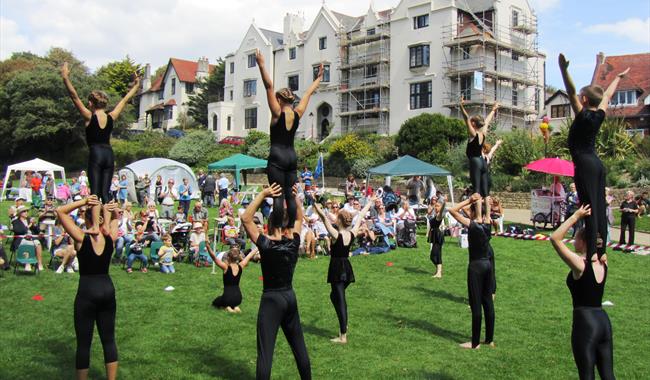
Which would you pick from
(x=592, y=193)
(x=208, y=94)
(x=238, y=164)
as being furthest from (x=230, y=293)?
(x=208, y=94)

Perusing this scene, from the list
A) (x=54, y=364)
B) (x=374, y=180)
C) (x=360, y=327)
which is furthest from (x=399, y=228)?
(x=374, y=180)

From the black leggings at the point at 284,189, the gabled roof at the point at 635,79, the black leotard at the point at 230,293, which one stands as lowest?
the black leotard at the point at 230,293

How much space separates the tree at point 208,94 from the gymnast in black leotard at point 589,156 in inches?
2481

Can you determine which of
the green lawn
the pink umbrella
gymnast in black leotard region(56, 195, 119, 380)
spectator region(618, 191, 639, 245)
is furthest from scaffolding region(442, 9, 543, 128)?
gymnast in black leotard region(56, 195, 119, 380)

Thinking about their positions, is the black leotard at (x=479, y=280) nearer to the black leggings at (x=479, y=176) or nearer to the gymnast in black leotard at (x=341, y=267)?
the black leggings at (x=479, y=176)

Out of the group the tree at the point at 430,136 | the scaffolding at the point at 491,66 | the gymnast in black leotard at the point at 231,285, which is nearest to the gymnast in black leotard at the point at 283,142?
the gymnast in black leotard at the point at 231,285

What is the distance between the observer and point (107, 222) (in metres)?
5.67

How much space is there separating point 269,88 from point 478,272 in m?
3.84

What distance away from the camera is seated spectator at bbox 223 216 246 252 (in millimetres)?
14594

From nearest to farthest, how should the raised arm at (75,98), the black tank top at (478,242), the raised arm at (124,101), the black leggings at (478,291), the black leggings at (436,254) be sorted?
the raised arm at (75,98) < the raised arm at (124,101) < the black leggings at (478,291) < the black tank top at (478,242) < the black leggings at (436,254)

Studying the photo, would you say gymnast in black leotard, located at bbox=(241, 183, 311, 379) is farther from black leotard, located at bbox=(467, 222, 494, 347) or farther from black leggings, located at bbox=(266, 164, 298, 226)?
black leotard, located at bbox=(467, 222, 494, 347)

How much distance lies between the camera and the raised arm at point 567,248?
15.0 feet

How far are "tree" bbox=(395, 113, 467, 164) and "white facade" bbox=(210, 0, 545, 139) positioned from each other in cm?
525

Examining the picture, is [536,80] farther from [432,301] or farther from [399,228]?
[432,301]
